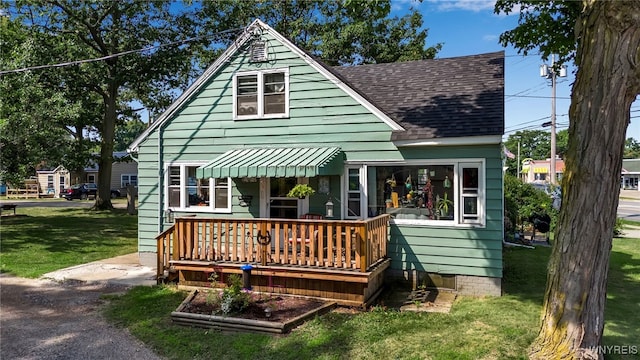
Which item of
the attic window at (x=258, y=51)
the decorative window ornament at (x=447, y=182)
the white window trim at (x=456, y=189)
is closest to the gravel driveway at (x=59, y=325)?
the white window trim at (x=456, y=189)

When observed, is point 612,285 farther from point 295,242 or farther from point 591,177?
point 295,242

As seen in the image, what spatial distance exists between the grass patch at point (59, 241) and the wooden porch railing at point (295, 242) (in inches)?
174

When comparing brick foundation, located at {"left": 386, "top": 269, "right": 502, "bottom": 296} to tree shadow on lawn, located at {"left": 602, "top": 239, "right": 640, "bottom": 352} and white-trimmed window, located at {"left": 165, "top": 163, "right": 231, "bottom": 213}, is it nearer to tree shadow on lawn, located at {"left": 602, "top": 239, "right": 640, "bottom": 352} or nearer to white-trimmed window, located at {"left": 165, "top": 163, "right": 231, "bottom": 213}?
tree shadow on lawn, located at {"left": 602, "top": 239, "right": 640, "bottom": 352}

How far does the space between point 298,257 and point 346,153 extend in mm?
2627

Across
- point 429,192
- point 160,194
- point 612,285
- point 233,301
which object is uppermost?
point 429,192

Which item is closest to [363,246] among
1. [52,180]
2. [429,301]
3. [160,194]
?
[429,301]

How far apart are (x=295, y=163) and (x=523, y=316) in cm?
472

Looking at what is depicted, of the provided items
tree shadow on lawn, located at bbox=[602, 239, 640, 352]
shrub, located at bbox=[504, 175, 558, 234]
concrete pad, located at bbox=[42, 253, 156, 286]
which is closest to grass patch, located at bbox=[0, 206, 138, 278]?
concrete pad, located at bbox=[42, 253, 156, 286]

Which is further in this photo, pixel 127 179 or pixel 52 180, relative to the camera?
pixel 52 180

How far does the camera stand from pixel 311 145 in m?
9.12

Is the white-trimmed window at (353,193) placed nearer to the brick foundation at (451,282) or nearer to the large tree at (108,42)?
the brick foundation at (451,282)

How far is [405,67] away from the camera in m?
11.1

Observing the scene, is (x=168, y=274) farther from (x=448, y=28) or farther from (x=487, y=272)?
(x=448, y=28)

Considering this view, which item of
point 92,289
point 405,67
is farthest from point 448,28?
point 92,289
